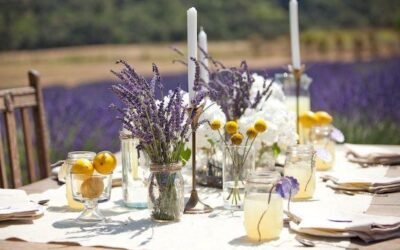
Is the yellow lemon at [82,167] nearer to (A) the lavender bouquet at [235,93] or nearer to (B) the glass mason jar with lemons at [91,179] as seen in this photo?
(B) the glass mason jar with lemons at [91,179]

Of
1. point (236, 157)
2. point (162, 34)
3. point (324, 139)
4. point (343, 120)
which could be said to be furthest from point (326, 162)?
point (162, 34)

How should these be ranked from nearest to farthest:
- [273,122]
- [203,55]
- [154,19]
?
[273,122] → [203,55] → [154,19]

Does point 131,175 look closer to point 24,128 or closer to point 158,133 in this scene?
point 158,133

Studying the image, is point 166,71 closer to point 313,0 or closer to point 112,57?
point 112,57

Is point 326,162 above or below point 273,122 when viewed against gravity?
below

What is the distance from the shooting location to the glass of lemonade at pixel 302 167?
2.10 metres

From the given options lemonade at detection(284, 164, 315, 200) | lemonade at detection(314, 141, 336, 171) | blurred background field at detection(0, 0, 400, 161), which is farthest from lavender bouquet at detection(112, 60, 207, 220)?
blurred background field at detection(0, 0, 400, 161)

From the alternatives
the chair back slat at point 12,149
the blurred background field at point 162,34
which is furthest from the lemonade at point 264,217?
the blurred background field at point 162,34

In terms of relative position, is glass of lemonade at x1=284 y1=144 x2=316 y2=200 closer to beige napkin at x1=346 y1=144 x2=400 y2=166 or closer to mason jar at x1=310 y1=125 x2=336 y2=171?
mason jar at x1=310 y1=125 x2=336 y2=171

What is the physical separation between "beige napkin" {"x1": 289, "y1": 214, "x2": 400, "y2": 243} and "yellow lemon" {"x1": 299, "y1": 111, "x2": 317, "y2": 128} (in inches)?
33.4

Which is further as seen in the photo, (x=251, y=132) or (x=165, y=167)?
(x=251, y=132)

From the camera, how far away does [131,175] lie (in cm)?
208

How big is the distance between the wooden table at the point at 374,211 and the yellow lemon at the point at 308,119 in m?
0.29

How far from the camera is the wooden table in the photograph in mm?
1657
